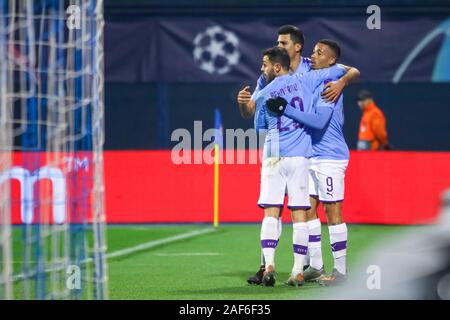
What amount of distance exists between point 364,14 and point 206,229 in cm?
658

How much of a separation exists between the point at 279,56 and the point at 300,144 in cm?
74

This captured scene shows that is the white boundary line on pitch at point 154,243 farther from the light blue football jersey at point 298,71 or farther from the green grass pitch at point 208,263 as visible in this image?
the light blue football jersey at point 298,71

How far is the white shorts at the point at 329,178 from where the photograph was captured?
895 centimetres

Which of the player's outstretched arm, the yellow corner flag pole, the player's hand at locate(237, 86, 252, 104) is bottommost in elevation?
the yellow corner flag pole

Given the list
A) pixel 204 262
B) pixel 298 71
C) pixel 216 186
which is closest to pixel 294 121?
pixel 298 71

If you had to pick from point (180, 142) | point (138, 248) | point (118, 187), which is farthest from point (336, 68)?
point (180, 142)

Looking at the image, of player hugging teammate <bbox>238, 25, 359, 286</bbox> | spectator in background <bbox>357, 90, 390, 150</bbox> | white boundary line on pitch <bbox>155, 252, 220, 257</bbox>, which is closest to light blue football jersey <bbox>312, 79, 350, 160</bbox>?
player hugging teammate <bbox>238, 25, 359, 286</bbox>

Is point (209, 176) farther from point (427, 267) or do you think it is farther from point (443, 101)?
point (427, 267)

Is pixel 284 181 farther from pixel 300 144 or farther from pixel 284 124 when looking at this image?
pixel 284 124

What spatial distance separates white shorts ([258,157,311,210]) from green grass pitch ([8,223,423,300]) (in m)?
0.70

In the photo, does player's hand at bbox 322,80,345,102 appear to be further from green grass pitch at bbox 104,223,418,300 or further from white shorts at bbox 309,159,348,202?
green grass pitch at bbox 104,223,418,300

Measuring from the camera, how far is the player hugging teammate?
28.4 ft

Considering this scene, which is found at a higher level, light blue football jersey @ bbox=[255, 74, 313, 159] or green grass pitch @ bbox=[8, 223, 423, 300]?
light blue football jersey @ bbox=[255, 74, 313, 159]

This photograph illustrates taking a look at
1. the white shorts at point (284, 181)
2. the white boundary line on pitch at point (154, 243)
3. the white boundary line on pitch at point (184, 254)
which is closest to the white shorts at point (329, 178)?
the white shorts at point (284, 181)
